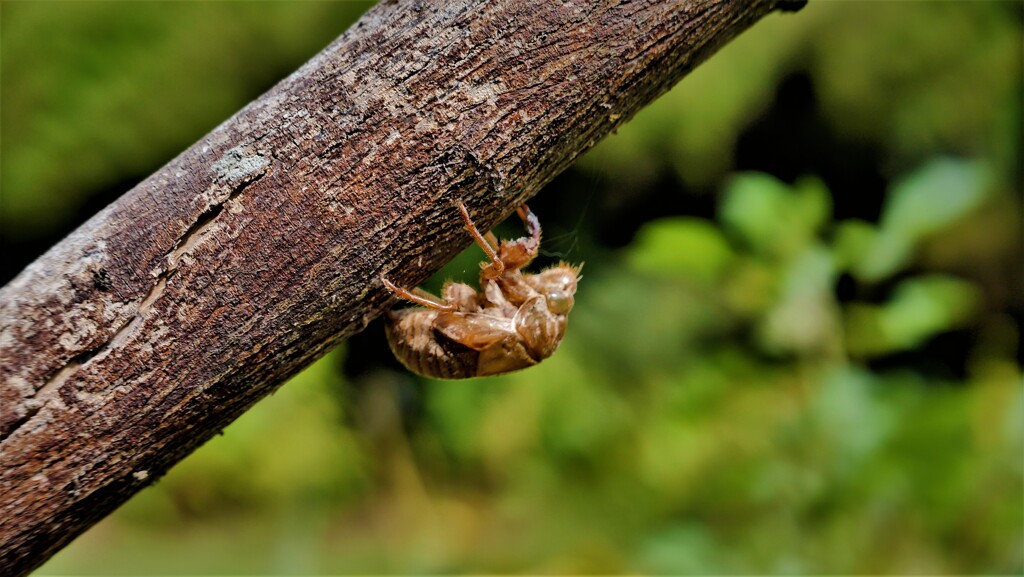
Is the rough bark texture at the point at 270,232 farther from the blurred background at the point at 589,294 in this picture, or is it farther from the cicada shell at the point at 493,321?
the blurred background at the point at 589,294

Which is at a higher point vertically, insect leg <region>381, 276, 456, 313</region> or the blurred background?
the blurred background

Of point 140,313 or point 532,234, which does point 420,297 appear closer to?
point 532,234

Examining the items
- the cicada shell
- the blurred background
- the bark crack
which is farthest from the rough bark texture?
the blurred background

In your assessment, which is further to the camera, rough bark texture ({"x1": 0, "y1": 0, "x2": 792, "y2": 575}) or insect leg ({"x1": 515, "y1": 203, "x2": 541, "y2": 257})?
insect leg ({"x1": 515, "y1": 203, "x2": 541, "y2": 257})

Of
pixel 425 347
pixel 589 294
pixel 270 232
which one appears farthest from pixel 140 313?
pixel 589 294

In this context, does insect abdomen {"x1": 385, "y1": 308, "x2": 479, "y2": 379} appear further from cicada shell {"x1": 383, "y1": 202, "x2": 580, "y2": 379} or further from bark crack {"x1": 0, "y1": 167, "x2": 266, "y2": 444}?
bark crack {"x1": 0, "y1": 167, "x2": 266, "y2": 444}

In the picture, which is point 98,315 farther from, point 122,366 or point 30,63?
point 30,63
